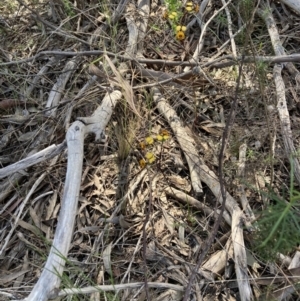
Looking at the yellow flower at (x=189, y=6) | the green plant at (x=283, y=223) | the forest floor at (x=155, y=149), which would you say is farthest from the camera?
the yellow flower at (x=189, y=6)

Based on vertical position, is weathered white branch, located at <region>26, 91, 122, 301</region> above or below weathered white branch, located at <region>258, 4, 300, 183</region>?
below

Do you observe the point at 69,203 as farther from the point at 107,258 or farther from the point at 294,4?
the point at 294,4

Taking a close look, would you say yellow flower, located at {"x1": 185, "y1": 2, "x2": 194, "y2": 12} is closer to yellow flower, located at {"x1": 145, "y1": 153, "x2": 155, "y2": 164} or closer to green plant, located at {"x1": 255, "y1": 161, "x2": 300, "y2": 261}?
yellow flower, located at {"x1": 145, "y1": 153, "x2": 155, "y2": 164}

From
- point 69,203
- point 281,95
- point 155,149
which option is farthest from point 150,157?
point 281,95

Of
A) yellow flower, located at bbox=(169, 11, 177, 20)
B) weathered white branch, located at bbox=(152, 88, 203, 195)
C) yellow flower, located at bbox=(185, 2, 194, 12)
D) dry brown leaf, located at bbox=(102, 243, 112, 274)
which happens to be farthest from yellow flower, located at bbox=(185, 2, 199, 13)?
dry brown leaf, located at bbox=(102, 243, 112, 274)

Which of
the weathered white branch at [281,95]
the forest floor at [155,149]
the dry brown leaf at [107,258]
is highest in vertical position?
the weathered white branch at [281,95]

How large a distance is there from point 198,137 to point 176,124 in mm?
133

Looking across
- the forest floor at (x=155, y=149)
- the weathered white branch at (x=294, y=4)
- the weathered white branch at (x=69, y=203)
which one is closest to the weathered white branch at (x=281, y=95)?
the forest floor at (x=155, y=149)

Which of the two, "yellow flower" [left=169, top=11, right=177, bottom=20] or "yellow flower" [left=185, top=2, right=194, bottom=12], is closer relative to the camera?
"yellow flower" [left=169, top=11, right=177, bottom=20]

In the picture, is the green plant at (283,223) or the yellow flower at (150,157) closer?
the green plant at (283,223)

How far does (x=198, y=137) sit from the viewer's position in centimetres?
241

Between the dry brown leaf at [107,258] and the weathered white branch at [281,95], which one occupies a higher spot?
the weathered white branch at [281,95]

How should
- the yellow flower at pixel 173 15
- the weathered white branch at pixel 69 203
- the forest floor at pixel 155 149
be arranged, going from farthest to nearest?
the yellow flower at pixel 173 15 → the forest floor at pixel 155 149 → the weathered white branch at pixel 69 203

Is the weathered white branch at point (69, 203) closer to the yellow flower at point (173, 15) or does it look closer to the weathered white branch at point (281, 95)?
the yellow flower at point (173, 15)
